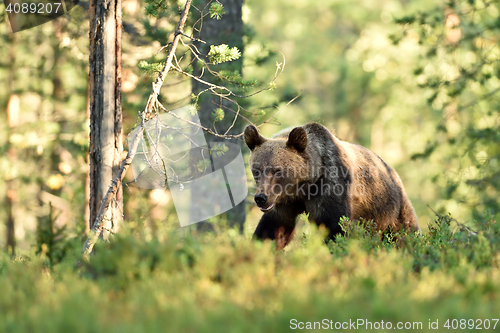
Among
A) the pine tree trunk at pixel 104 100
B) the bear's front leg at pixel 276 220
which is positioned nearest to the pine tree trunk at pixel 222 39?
the bear's front leg at pixel 276 220

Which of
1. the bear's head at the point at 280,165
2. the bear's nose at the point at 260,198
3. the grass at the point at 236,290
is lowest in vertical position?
the grass at the point at 236,290

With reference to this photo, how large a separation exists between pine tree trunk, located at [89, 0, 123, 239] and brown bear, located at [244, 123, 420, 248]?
1617 mm

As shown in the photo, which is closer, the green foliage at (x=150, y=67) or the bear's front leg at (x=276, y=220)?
the green foliage at (x=150, y=67)

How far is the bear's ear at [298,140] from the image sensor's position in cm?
577

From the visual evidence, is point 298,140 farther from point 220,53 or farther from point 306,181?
point 220,53

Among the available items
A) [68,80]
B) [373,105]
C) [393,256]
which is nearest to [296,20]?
[373,105]

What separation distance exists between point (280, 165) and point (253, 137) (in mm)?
545

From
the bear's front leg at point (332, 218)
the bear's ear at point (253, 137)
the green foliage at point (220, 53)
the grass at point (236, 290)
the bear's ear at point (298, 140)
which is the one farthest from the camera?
the bear's ear at point (253, 137)

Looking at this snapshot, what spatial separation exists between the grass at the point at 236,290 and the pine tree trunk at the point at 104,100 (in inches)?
49.3

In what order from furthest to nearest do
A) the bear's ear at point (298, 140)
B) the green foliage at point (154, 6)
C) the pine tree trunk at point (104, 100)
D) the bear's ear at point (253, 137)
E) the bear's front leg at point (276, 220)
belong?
the bear's front leg at point (276, 220) < the bear's ear at point (253, 137) < the bear's ear at point (298, 140) < the green foliage at point (154, 6) < the pine tree trunk at point (104, 100)

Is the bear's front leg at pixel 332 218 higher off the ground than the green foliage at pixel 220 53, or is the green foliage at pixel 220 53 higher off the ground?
the green foliage at pixel 220 53

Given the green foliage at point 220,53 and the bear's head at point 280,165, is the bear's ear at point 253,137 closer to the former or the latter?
the bear's head at point 280,165

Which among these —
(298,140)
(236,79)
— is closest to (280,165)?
(298,140)

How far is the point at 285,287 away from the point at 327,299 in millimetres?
409
